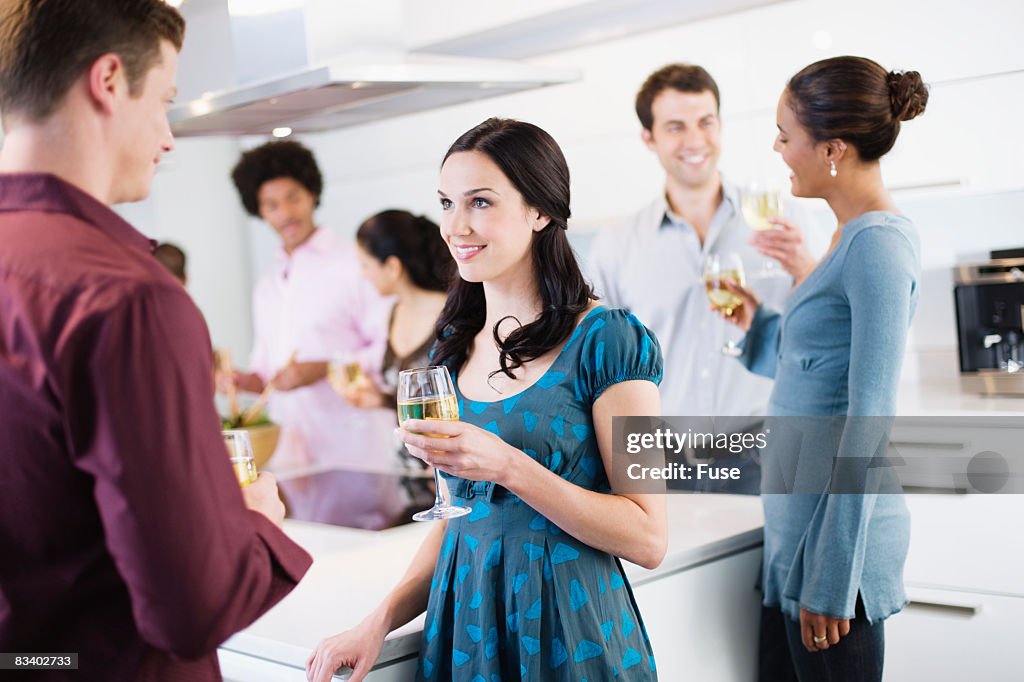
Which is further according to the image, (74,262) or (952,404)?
(952,404)

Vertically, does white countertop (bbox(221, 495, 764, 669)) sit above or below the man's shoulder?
→ below

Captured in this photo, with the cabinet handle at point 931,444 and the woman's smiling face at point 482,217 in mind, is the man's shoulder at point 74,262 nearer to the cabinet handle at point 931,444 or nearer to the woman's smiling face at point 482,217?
the woman's smiling face at point 482,217

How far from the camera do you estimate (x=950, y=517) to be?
2217mm

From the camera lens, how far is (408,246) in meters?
3.20

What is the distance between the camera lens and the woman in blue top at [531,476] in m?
1.38

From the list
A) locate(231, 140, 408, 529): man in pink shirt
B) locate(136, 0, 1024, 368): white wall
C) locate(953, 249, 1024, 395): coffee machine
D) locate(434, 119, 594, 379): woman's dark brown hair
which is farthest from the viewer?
locate(231, 140, 408, 529): man in pink shirt

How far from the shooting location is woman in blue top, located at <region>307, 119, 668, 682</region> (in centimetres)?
138

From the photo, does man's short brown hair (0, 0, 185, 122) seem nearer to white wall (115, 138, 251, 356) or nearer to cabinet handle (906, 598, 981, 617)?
cabinet handle (906, 598, 981, 617)

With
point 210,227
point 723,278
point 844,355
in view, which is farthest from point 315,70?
point 210,227

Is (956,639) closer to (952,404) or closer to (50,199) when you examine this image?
(952,404)

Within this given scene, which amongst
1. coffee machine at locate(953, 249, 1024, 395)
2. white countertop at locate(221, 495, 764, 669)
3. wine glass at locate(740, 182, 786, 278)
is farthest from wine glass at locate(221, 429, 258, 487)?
coffee machine at locate(953, 249, 1024, 395)

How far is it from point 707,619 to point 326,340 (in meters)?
2.07

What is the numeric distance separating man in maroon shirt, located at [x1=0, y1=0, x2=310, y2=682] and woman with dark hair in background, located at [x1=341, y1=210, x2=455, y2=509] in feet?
6.98

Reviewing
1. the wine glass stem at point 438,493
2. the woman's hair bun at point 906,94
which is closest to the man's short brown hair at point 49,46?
the wine glass stem at point 438,493
